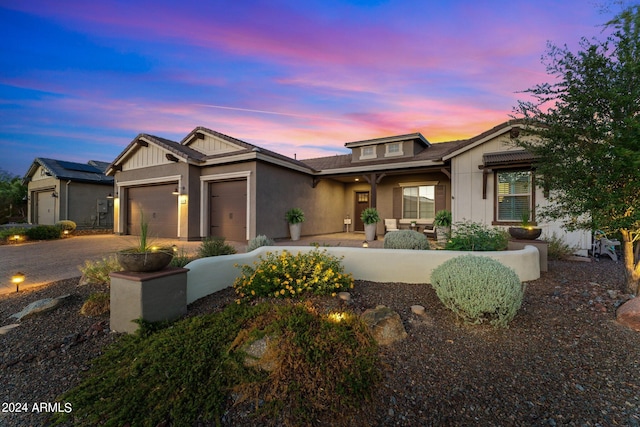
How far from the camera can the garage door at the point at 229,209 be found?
1020cm

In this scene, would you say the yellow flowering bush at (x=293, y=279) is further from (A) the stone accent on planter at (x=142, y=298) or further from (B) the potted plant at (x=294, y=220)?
(B) the potted plant at (x=294, y=220)

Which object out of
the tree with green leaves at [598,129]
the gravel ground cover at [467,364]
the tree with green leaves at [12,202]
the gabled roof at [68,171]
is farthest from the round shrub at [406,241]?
the tree with green leaves at [12,202]

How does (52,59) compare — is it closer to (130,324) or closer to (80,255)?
(80,255)

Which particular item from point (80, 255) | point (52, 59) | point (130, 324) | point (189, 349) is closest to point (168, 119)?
point (52, 59)

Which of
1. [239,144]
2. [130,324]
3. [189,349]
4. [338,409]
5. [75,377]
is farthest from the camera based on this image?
[239,144]

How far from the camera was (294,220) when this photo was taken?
1087 centimetres

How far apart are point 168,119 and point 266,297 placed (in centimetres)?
1151

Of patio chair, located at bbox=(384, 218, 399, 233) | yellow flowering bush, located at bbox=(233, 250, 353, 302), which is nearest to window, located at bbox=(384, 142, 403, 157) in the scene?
patio chair, located at bbox=(384, 218, 399, 233)

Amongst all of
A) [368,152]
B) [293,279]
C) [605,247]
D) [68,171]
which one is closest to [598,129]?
[293,279]

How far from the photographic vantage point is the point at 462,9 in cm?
600

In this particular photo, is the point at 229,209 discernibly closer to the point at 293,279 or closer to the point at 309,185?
the point at 309,185

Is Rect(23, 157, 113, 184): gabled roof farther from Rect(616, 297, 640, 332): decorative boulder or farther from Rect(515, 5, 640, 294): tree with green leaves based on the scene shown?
Rect(616, 297, 640, 332): decorative boulder

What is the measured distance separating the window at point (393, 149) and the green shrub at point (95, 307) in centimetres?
1183

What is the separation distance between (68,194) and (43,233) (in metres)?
6.94
